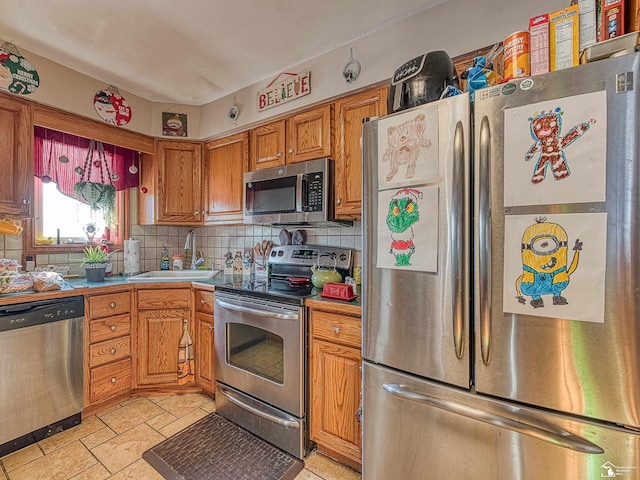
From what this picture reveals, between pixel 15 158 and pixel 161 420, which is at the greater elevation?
pixel 15 158

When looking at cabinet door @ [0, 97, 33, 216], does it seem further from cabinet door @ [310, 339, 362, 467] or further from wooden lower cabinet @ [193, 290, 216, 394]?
cabinet door @ [310, 339, 362, 467]

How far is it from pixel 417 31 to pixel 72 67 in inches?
91.7

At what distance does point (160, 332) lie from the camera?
7.36 feet

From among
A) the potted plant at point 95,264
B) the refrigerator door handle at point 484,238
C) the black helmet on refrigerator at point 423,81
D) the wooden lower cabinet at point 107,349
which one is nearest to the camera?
the refrigerator door handle at point 484,238

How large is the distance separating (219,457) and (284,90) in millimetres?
2347

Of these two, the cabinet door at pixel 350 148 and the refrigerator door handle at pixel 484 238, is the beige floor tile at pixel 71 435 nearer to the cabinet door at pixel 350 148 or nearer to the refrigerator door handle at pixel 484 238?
the cabinet door at pixel 350 148

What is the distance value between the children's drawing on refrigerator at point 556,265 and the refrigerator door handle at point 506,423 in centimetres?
33

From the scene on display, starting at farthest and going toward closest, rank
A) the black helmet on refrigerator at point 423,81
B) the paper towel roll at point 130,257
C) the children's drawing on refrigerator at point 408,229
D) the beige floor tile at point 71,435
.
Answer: the paper towel roll at point 130,257
the beige floor tile at point 71,435
the black helmet on refrigerator at point 423,81
the children's drawing on refrigerator at point 408,229

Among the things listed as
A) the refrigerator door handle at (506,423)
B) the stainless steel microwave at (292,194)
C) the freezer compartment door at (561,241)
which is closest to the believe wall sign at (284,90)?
the stainless steel microwave at (292,194)

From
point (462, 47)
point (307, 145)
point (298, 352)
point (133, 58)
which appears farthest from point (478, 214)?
point (133, 58)

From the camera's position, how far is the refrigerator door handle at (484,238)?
92 cm

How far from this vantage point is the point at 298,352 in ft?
5.38

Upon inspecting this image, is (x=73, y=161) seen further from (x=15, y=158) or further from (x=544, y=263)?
(x=544, y=263)

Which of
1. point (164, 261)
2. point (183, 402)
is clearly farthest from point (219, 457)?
point (164, 261)
